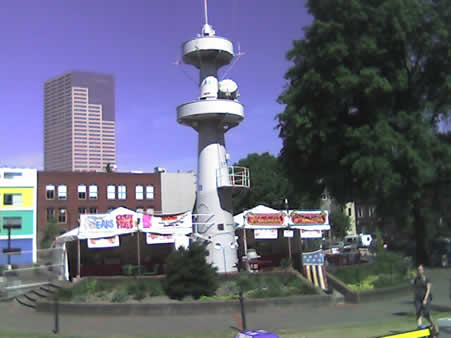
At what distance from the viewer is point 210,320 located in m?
17.6

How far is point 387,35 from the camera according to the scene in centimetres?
3098

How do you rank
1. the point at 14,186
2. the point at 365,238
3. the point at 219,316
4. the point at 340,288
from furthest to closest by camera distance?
the point at 365,238, the point at 14,186, the point at 340,288, the point at 219,316

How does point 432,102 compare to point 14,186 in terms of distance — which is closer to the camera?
point 432,102

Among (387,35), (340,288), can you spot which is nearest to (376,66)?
(387,35)

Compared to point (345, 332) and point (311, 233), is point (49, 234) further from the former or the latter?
point (345, 332)

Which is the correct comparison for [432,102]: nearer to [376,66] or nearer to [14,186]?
[376,66]

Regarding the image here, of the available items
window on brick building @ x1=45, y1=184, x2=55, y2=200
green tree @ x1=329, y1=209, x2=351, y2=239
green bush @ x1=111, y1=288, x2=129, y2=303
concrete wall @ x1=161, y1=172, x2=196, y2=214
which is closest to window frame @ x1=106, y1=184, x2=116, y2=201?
window on brick building @ x1=45, y1=184, x2=55, y2=200

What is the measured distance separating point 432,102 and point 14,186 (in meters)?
45.2

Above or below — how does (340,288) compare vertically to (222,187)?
below

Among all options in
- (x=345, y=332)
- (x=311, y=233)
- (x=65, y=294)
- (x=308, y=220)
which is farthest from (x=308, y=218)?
A: (x=345, y=332)

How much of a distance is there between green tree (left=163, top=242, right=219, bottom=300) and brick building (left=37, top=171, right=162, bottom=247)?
4567 centimetres

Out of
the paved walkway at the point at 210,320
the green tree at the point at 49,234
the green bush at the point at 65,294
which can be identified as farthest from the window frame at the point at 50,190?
the paved walkway at the point at 210,320

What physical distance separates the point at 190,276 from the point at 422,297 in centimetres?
1002

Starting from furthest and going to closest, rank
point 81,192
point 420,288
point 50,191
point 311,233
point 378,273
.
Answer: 1. point 81,192
2. point 50,191
3. point 311,233
4. point 378,273
5. point 420,288
